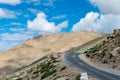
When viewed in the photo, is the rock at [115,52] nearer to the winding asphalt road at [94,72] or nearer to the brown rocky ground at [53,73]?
the winding asphalt road at [94,72]

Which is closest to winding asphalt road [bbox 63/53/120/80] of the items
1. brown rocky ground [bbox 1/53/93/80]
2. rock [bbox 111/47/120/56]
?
brown rocky ground [bbox 1/53/93/80]

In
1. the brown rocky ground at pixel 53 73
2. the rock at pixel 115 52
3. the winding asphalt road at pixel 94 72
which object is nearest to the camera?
the winding asphalt road at pixel 94 72

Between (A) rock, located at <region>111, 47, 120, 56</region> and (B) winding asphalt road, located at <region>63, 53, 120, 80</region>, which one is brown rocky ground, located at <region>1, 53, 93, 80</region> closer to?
(B) winding asphalt road, located at <region>63, 53, 120, 80</region>

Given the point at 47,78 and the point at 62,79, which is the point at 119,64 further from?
the point at 62,79

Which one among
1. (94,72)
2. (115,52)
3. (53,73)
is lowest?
(94,72)

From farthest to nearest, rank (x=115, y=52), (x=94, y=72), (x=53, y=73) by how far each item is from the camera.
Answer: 1. (x=115, y=52)
2. (x=53, y=73)
3. (x=94, y=72)

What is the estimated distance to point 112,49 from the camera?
8388 cm

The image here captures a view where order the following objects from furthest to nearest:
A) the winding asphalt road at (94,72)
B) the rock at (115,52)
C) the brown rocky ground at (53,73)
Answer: the rock at (115,52)
the brown rocky ground at (53,73)
the winding asphalt road at (94,72)

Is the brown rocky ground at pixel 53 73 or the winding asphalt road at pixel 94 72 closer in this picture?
the winding asphalt road at pixel 94 72

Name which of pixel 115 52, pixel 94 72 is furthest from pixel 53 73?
pixel 115 52

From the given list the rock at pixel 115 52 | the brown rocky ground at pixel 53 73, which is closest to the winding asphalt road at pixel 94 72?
the brown rocky ground at pixel 53 73

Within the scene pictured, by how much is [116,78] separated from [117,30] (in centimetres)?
5574

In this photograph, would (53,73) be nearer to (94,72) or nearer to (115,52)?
(94,72)

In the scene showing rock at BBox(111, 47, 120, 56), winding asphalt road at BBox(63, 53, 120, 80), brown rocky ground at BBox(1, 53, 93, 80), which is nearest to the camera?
winding asphalt road at BBox(63, 53, 120, 80)
